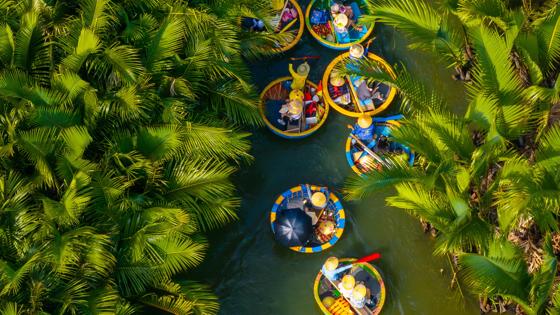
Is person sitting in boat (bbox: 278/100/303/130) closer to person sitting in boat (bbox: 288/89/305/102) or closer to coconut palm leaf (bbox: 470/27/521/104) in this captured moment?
person sitting in boat (bbox: 288/89/305/102)

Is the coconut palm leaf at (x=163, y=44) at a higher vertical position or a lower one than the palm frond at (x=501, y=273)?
higher

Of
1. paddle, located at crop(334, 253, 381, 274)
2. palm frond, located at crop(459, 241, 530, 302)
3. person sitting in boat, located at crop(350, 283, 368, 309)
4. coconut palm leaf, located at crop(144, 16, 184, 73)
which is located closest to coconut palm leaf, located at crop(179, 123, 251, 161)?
coconut palm leaf, located at crop(144, 16, 184, 73)

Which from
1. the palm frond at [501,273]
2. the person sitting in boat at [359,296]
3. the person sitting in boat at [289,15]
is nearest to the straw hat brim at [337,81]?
the person sitting in boat at [289,15]

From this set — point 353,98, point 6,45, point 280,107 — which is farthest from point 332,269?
point 6,45

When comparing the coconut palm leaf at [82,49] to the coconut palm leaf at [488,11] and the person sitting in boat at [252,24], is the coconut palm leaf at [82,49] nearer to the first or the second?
the person sitting in boat at [252,24]

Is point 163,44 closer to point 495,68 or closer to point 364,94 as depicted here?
point 364,94

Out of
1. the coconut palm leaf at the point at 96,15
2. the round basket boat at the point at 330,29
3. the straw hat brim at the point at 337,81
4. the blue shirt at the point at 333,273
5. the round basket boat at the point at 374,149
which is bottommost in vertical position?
the blue shirt at the point at 333,273

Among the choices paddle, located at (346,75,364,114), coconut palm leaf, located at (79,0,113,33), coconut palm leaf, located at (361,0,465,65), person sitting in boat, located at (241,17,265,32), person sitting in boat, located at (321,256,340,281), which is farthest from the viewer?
person sitting in boat, located at (241,17,265,32)

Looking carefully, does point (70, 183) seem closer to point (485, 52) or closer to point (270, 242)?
point (270, 242)
